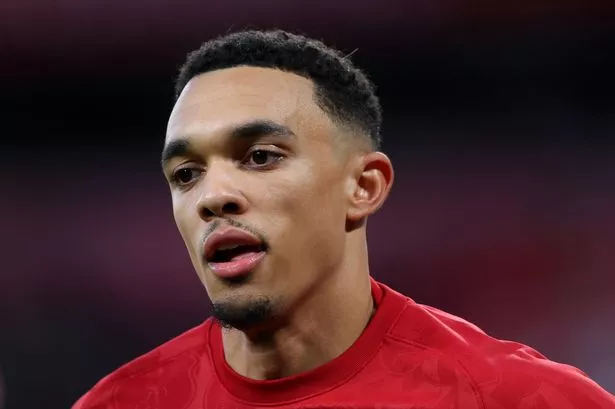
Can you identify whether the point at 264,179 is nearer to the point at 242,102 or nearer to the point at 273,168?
the point at 273,168

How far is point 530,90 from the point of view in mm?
2982

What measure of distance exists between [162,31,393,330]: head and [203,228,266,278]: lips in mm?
11

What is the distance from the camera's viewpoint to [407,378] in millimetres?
1603

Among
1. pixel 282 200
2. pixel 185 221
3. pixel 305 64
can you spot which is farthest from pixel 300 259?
pixel 305 64

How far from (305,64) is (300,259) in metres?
0.38

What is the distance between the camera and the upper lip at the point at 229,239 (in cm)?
149

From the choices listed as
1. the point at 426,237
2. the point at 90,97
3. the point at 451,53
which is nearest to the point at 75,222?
the point at 90,97

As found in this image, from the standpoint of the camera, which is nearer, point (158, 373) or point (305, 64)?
point (305, 64)

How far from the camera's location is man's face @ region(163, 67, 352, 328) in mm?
1510

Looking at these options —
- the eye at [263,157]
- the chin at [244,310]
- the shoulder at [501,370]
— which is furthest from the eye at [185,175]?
the shoulder at [501,370]

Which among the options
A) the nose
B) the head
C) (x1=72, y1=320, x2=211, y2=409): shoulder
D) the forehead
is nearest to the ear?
the head

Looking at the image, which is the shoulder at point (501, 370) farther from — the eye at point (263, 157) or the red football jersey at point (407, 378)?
the eye at point (263, 157)

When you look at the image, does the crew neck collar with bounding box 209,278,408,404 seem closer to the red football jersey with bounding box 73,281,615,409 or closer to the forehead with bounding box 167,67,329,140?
the red football jersey with bounding box 73,281,615,409

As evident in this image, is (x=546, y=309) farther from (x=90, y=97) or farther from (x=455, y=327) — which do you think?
(x=90, y=97)
